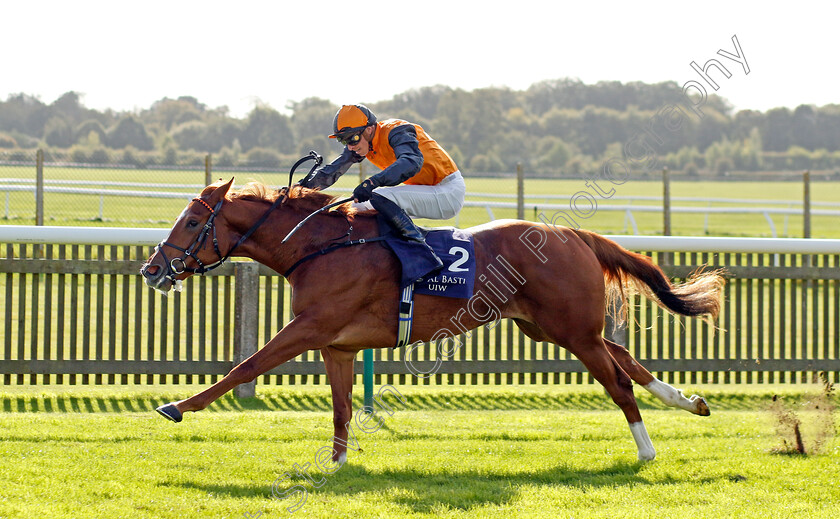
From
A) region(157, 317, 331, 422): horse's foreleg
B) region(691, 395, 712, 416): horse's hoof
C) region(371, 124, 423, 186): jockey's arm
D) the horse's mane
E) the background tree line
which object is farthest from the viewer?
the background tree line

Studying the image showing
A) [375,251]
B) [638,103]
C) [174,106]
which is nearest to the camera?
[375,251]

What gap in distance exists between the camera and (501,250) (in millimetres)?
5480

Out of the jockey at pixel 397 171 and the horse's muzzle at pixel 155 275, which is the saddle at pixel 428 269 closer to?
the jockey at pixel 397 171

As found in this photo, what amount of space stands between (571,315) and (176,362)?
11.7 feet

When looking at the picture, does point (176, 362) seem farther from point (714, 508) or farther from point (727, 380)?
point (727, 380)

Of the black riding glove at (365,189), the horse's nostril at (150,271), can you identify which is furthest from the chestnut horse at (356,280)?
the black riding glove at (365,189)

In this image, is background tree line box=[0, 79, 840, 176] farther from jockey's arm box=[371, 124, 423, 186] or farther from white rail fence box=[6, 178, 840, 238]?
jockey's arm box=[371, 124, 423, 186]

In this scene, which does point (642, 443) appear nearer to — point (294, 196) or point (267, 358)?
point (267, 358)

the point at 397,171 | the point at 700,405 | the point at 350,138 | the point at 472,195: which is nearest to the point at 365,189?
the point at 397,171

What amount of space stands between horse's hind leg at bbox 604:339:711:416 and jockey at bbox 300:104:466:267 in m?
1.48

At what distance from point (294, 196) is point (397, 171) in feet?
2.44

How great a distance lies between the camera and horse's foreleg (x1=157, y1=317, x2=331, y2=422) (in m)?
4.75

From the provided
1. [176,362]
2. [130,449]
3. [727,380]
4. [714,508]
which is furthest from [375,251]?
[727,380]

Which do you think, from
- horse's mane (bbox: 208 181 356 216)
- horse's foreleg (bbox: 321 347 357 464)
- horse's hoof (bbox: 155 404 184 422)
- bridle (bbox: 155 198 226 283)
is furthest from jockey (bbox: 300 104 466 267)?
horse's hoof (bbox: 155 404 184 422)
